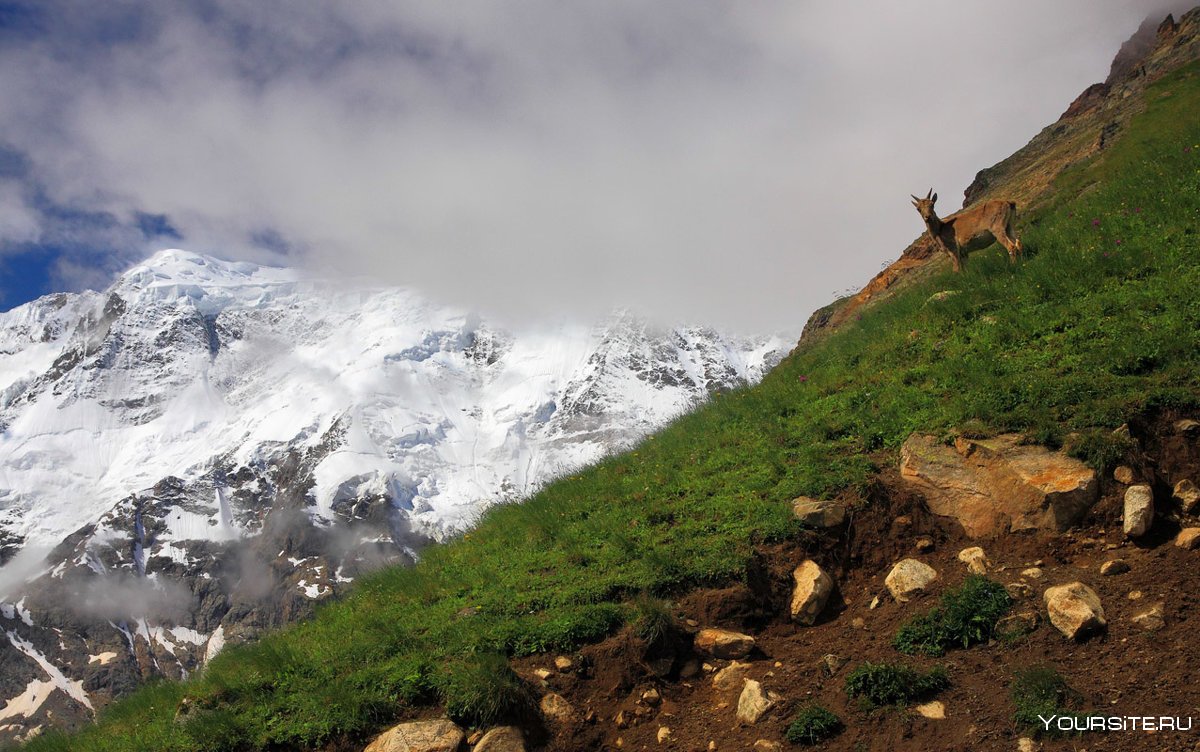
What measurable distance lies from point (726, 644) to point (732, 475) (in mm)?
3704

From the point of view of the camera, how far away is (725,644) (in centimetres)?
871

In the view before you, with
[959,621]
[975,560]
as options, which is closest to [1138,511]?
[975,560]

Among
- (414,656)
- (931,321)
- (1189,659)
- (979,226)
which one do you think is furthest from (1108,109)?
(414,656)

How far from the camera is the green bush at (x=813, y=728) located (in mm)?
7004

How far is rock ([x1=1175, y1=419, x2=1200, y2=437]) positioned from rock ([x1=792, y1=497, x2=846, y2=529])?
13.2 feet

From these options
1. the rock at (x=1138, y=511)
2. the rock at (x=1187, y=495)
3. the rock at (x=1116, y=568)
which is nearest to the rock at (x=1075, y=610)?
the rock at (x=1116, y=568)

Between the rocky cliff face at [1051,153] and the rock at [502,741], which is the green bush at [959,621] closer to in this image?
the rock at [502,741]

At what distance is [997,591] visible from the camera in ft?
25.9

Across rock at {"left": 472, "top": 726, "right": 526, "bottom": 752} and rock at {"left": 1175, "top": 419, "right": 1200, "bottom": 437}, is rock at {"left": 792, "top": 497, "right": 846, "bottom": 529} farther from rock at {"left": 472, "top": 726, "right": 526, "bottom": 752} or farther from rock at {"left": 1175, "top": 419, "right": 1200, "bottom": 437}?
rock at {"left": 472, "top": 726, "right": 526, "bottom": 752}

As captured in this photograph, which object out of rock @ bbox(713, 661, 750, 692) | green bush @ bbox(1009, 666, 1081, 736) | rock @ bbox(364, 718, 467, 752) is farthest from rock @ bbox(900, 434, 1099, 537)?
rock @ bbox(364, 718, 467, 752)

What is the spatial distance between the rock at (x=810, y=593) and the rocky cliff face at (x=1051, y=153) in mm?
14532

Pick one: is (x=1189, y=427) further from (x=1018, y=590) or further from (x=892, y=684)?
(x=892, y=684)

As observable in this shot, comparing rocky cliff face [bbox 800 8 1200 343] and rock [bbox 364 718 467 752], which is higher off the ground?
rocky cliff face [bbox 800 8 1200 343]

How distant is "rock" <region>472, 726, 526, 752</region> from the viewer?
767 cm
